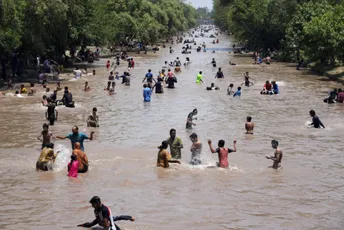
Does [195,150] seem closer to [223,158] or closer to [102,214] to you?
[223,158]

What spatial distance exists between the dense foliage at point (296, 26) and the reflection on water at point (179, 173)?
1615cm

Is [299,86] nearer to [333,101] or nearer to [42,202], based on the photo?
[333,101]

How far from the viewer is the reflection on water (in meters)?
12.8

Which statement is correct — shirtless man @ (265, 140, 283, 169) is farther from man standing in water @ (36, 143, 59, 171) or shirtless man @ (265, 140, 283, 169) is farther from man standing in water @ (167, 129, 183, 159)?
man standing in water @ (36, 143, 59, 171)

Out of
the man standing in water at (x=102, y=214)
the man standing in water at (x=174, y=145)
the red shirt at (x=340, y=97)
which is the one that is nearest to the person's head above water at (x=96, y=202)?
the man standing in water at (x=102, y=214)

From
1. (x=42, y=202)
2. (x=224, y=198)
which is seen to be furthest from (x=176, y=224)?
(x=42, y=202)

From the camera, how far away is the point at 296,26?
2325 inches

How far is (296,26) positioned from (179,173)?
45610mm

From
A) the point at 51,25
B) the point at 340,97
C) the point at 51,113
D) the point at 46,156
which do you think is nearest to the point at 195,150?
the point at 46,156

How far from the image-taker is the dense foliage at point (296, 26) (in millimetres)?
45656

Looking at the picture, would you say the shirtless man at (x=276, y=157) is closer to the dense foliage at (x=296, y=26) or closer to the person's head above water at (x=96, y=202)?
the person's head above water at (x=96, y=202)

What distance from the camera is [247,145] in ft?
67.9

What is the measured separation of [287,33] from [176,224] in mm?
51056

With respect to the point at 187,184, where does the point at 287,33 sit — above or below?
above
